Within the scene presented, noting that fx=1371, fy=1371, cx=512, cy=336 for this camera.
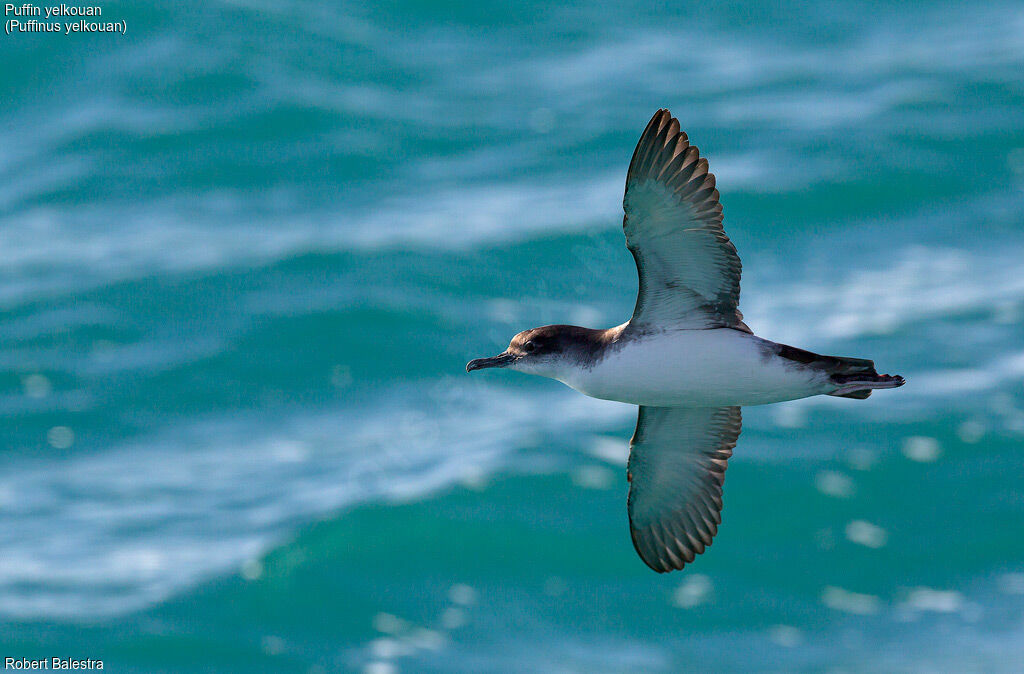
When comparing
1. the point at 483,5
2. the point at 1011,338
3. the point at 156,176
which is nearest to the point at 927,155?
the point at 1011,338

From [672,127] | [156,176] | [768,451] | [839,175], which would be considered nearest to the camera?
[672,127]

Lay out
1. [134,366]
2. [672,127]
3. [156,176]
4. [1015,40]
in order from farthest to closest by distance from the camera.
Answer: [1015,40], [156,176], [134,366], [672,127]

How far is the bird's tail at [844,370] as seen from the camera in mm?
9852

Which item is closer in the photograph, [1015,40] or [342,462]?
[342,462]

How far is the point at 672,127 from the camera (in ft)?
30.9

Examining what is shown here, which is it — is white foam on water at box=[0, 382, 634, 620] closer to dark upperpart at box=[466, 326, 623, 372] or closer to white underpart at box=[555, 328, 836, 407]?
dark upperpart at box=[466, 326, 623, 372]

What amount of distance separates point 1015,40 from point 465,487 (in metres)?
18.8

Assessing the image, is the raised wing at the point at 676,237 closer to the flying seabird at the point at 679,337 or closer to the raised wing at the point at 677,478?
the flying seabird at the point at 679,337

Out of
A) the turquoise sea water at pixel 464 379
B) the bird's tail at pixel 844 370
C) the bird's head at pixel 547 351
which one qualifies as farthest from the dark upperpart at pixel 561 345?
the turquoise sea water at pixel 464 379

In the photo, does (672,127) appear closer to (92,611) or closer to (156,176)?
(92,611)

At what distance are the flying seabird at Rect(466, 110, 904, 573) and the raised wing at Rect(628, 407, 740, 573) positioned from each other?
95 cm

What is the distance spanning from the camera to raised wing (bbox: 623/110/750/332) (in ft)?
31.1

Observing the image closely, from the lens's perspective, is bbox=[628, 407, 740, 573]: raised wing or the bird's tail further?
bbox=[628, 407, 740, 573]: raised wing

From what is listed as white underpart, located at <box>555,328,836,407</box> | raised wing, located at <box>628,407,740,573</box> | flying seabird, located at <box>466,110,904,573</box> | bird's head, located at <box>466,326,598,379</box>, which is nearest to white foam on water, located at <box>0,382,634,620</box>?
raised wing, located at <box>628,407,740,573</box>
